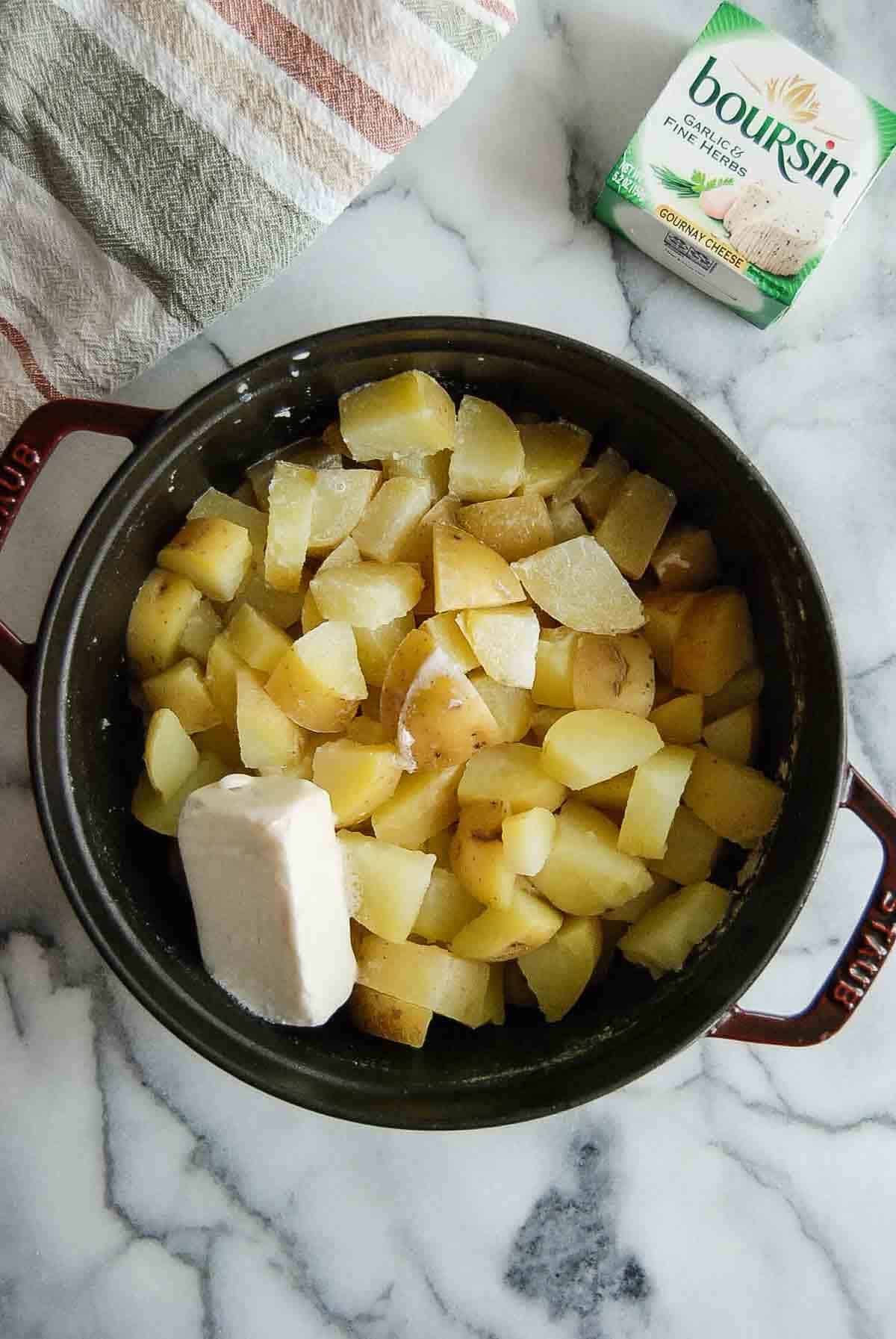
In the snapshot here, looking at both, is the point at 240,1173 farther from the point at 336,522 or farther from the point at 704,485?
the point at 704,485

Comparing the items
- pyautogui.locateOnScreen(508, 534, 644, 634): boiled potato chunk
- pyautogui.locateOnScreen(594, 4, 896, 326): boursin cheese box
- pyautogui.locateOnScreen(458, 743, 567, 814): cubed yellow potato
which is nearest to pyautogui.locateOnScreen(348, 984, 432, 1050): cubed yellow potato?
pyautogui.locateOnScreen(458, 743, 567, 814): cubed yellow potato

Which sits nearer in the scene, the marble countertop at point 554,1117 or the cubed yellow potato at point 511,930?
the cubed yellow potato at point 511,930

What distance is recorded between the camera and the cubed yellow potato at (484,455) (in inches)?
48.3

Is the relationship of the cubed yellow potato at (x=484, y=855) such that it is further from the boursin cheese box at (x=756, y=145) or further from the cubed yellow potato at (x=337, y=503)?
the boursin cheese box at (x=756, y=145)

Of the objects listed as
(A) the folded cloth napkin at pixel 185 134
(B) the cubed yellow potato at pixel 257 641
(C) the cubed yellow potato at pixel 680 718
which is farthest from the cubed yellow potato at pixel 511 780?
(A) the folded cloth napkin at pixel 185 134

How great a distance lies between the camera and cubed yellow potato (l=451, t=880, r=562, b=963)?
1.16m

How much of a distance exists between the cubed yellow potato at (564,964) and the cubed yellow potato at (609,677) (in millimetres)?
235

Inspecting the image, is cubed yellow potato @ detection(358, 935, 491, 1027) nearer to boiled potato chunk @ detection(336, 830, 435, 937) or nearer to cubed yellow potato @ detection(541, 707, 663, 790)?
boiled potato chunk @ detection(336, 830, 435, 937)

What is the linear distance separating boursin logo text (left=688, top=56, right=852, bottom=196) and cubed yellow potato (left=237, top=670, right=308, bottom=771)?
81cm

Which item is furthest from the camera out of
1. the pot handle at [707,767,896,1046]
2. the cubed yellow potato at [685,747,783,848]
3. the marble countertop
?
the marble countertop

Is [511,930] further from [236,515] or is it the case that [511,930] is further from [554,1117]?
[236,515]

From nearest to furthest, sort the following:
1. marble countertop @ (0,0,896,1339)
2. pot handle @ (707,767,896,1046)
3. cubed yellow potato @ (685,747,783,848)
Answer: pot handle @ (707,767,896,1046), cubed yellow potato @ (685,747,783,848), marble countertop @ (0,0,896,1339)

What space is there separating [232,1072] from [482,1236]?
47 cm

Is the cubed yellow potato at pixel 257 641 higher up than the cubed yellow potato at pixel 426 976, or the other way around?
the cubed yellow potato at pixel 257 641
